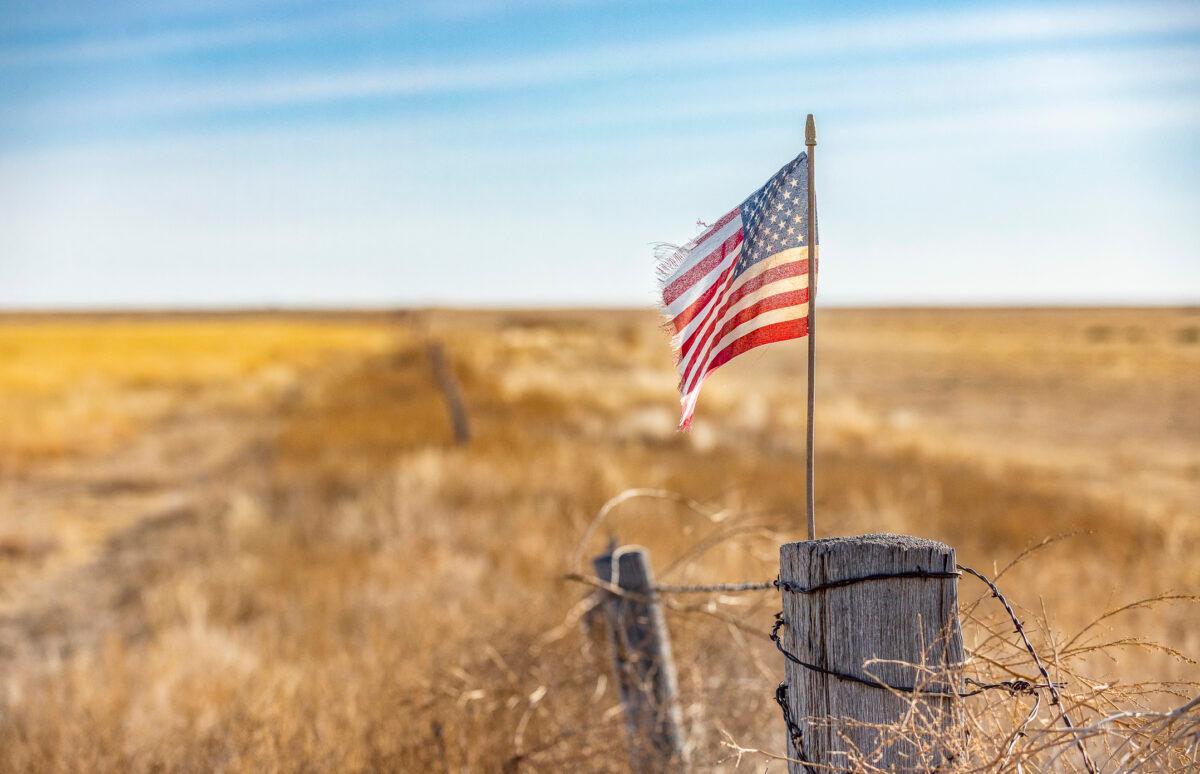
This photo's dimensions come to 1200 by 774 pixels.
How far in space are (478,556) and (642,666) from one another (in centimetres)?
428

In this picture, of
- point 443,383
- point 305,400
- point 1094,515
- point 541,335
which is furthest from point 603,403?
point 541,335

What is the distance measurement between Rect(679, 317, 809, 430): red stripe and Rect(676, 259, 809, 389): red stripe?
0.14 ft

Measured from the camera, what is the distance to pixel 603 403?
17859 mm

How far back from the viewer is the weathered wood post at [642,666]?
322 cm

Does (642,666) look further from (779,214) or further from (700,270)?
(779,214)

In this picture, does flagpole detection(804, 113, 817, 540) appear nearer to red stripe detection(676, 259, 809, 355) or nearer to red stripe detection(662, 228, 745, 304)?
red stripe detection(676, 259, 809, 355)

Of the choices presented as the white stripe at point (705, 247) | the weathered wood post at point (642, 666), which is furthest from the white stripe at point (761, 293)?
the weathered wood post at point (642, 666)

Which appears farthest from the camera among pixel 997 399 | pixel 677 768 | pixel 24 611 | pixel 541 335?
pixel 541 335

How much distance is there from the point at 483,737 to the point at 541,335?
36.8 metres

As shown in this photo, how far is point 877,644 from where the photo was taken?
171 centimetres

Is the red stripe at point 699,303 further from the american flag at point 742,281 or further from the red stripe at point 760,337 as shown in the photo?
the red stripe at point 760,337

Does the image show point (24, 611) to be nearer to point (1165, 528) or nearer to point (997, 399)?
point (1165, 528)

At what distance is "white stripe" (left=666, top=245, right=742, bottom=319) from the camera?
6.88 feet

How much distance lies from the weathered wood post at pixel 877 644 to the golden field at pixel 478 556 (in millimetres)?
157
